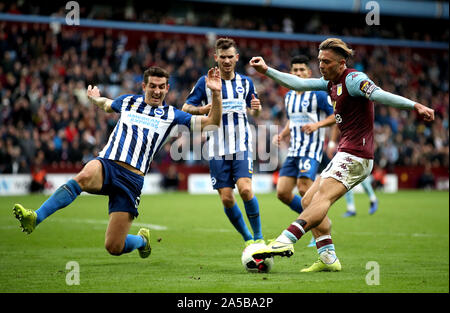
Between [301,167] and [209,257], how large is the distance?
87.1 inches

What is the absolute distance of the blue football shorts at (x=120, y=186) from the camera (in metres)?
6.80

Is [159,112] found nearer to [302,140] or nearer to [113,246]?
[113,246]

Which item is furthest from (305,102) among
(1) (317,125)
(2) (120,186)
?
(2) (120,186)

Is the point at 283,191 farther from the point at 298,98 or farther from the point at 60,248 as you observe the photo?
the point at 60,248

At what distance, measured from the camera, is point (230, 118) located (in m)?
8.55

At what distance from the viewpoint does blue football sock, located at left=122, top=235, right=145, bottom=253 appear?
7238 millimetres

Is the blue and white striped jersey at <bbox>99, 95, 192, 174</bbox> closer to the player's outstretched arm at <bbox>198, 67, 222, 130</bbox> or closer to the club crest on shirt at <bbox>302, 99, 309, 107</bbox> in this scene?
the player's outstretched arm at <bbox>198, 67, 222, 130</bbox>

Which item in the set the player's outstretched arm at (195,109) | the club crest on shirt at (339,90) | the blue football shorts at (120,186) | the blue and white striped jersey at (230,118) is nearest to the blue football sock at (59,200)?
the blue football shorts at (120,186)

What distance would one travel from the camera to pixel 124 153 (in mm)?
6875

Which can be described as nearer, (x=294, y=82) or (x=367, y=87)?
(x=367, y=87)

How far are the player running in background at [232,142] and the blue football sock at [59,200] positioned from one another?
2.26 meters

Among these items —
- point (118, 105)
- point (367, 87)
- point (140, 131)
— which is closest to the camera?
point (367, 87)

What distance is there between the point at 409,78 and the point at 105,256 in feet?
97.4

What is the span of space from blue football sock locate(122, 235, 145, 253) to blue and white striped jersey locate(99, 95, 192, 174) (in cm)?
84
